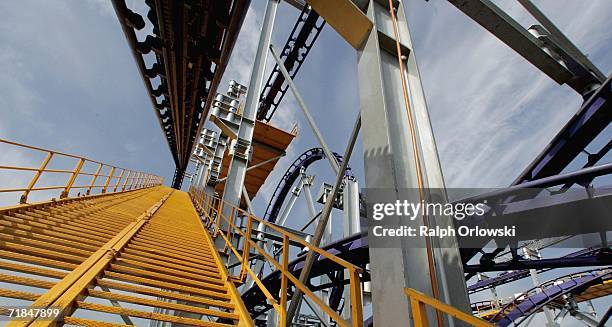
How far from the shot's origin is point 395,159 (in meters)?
2.28

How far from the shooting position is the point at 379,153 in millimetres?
2279

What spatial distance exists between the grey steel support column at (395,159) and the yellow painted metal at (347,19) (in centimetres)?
10

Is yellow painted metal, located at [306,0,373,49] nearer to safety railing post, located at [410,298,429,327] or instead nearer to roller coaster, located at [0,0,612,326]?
roller coaster, located at [0,0,612,326]

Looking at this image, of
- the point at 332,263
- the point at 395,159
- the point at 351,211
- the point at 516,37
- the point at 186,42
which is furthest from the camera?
the point at 351,211

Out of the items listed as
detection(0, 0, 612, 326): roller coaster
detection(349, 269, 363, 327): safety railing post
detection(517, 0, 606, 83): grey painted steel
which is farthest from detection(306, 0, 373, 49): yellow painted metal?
detection(517, 0, 606, 83): grey painted steel

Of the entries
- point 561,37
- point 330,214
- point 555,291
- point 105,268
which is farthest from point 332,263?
point 555,291

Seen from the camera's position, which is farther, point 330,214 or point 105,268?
point 330,214

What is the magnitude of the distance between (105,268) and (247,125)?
18.7ft

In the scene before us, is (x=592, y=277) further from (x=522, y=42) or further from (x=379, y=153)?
(x=379, y=153)

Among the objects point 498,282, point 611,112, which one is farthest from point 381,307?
point 498,282

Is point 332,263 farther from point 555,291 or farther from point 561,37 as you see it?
point 555,291

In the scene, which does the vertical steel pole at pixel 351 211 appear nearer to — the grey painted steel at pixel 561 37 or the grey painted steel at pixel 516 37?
the grey painted steel at pixel 516 37

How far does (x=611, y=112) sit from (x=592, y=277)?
10.8 meters

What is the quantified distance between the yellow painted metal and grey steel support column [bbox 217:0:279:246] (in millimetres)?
5004
